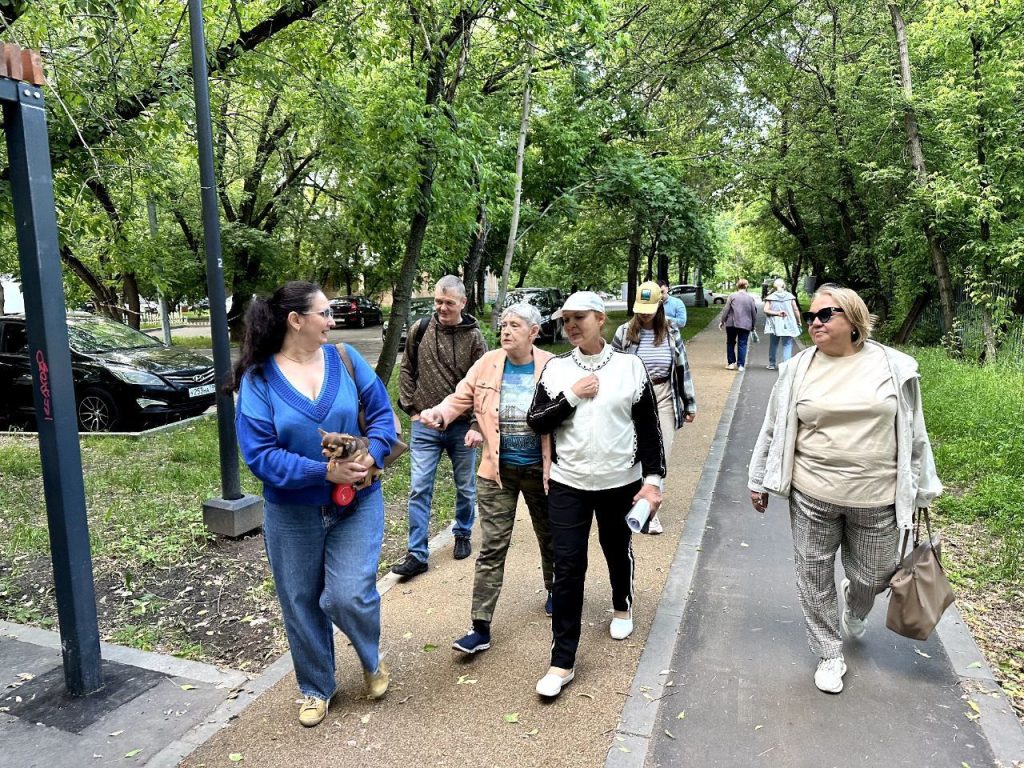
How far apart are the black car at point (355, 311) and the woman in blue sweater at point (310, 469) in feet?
94.7

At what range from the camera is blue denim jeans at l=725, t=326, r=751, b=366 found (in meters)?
14.4

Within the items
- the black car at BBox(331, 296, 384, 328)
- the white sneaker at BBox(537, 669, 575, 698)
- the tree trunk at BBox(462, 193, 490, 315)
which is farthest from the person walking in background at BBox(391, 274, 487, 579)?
the black car at BBox(331, 296, 384, 328)

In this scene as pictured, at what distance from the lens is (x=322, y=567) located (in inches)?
125

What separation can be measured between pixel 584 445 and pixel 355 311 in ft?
97.7

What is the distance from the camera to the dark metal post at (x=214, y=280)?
5184 millimetres

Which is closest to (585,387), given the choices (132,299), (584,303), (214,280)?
(584,303)

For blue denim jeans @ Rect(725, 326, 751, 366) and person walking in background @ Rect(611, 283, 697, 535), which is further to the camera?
blue denim jeans @ Rect(725, 326, 751, 366)

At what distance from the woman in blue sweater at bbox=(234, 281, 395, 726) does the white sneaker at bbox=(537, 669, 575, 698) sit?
0.80m

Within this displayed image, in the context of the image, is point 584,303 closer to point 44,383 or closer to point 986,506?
point 44,383

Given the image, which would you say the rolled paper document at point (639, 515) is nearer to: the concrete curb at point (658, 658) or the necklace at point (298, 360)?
the concrete curb at point (658, 658)

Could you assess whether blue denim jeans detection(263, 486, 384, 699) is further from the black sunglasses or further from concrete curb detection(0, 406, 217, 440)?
concrete curb detection(0, 406, 217, 440)

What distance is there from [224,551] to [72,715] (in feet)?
6.65

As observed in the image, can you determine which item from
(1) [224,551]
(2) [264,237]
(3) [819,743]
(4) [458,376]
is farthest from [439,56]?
(2) [264,237]

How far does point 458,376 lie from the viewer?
16.2ft
